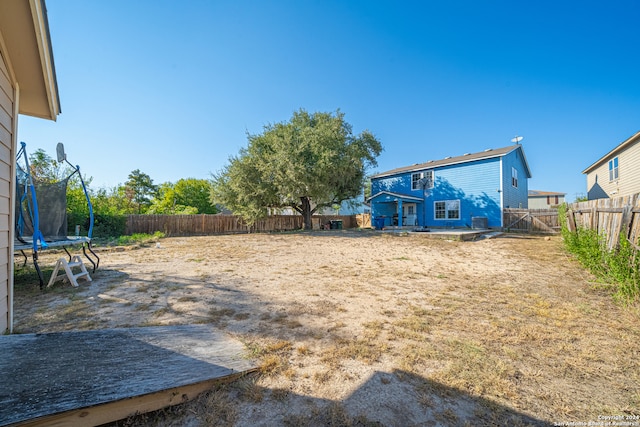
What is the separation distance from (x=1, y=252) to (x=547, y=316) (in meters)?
6.25

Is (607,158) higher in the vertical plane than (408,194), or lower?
higher

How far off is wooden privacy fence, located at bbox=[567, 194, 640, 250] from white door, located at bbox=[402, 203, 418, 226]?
13262 millimetres

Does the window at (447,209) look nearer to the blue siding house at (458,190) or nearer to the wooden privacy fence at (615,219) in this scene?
the blue siding house at (458,190)

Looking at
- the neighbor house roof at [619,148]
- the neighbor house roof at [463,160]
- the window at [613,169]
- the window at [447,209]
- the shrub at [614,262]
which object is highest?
the neighbor house roof at [463,160]

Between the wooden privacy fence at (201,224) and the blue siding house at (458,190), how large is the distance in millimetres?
7278

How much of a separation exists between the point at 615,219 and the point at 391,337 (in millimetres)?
5295

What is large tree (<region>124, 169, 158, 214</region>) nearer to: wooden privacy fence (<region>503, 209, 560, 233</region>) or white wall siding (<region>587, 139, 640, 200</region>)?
wooden privacy fence (<region>503, 209, 560, 233</region>)

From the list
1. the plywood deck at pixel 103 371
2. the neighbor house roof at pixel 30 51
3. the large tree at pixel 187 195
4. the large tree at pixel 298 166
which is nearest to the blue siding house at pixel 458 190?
the large tree at pixel 298 166

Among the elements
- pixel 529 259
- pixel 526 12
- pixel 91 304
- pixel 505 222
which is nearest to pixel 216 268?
pixel 91 304

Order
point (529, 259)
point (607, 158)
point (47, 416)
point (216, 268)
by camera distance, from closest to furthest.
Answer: point (47, 416), point (216, 268), point (529, 259), point (607, 158)

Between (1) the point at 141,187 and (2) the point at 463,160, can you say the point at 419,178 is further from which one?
(1) the point at 141,187

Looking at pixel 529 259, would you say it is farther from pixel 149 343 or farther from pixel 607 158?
pixel 607 158

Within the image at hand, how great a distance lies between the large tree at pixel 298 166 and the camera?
1585 centimetres

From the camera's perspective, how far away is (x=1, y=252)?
2.44 meters
